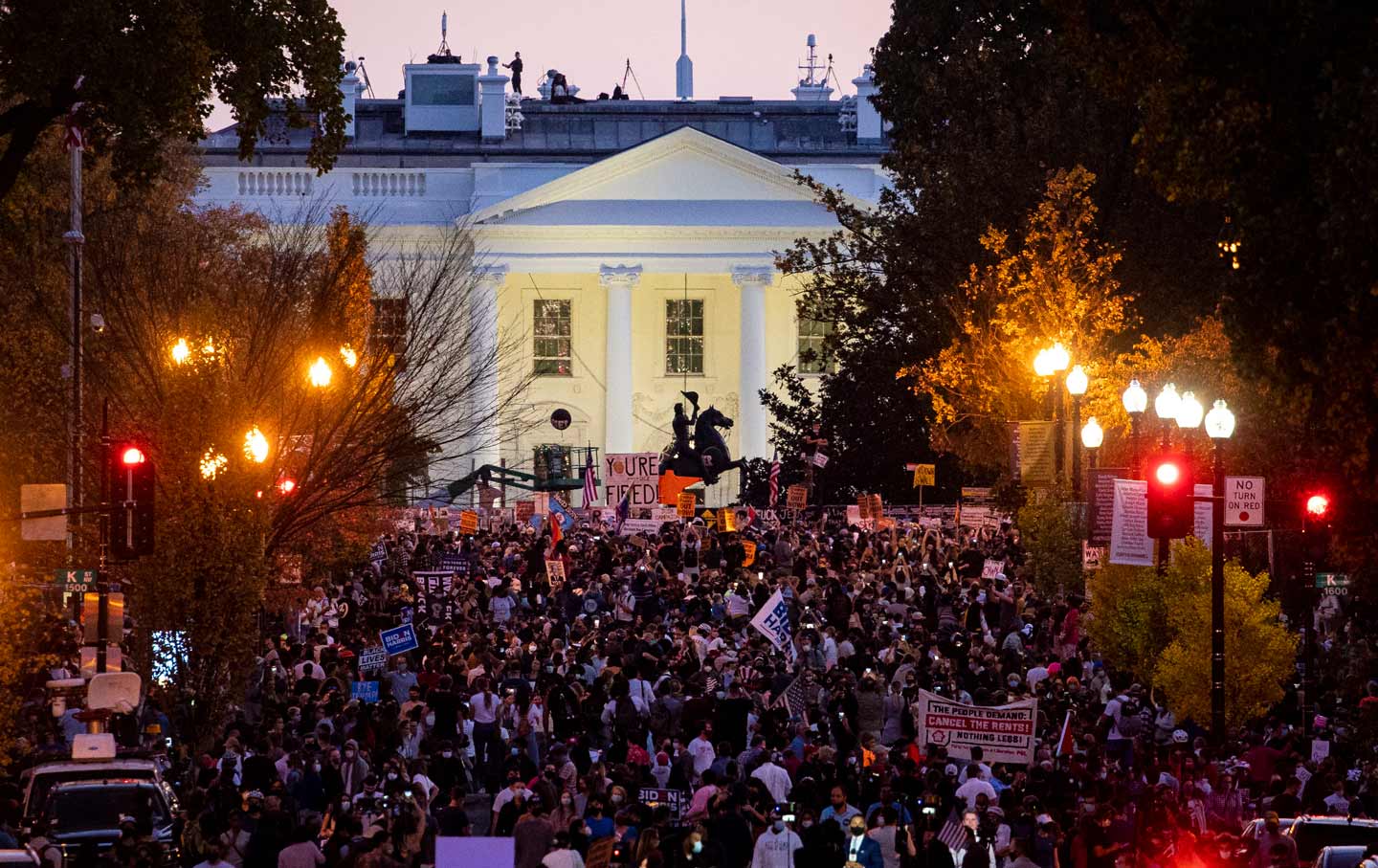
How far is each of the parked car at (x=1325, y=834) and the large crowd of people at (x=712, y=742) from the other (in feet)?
0.97

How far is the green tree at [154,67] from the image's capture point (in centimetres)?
1808

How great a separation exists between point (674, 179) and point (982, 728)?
57505 mm

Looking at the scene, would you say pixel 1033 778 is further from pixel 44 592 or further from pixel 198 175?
pixel 198 175

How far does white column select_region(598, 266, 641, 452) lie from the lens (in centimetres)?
7594

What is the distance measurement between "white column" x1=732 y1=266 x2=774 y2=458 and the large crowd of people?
124ft

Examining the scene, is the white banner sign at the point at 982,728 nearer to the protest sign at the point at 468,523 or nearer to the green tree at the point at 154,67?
the green tree at the point at 154,67

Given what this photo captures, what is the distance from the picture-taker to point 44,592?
3103 cm

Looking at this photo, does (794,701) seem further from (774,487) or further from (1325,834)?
(774,487)

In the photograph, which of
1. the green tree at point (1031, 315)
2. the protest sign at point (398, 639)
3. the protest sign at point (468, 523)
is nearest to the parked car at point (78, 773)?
the protest sign at point (398, 639)

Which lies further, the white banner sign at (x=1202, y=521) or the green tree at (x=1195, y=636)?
the white banner sign at (x=1202, y=521)

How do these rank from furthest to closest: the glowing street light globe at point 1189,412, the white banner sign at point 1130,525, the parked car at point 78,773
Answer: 1. the white banner sign at point 1130,525
2. the glowing street light globe at point 1189,412
3. the parked car at point 78,773

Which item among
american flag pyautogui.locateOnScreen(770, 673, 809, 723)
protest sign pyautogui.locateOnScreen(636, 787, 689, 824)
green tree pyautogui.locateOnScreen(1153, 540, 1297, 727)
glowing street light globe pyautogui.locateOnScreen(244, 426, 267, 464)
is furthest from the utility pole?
green tree pyautogui.locateOnScreen(1153, 540, 1297, 727)

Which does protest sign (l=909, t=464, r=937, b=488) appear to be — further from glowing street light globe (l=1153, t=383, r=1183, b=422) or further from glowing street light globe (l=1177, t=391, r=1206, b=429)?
glowing street light globe (l=1177, t=391, r=1206, b=429)

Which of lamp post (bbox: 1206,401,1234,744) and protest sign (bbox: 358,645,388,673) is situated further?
protest sign (bbox: 358,645,388,673)
